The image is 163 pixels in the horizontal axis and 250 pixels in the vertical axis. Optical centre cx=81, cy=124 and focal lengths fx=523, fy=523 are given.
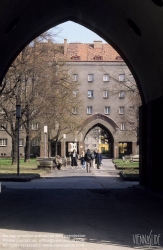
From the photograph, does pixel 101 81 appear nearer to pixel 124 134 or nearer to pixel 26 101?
pixel 124 134

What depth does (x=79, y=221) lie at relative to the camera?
10406 mm

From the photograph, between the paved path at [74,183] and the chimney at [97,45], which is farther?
the chimney at [97,45]

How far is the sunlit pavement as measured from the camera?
26.6 feet

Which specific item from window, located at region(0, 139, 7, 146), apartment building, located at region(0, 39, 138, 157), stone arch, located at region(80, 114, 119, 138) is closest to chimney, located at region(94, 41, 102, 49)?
apartment building, located at region(0, 39, 138, 157)

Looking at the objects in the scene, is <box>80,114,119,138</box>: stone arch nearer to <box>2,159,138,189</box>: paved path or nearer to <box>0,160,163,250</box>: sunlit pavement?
<box>2,159,138,189</box>: paved path

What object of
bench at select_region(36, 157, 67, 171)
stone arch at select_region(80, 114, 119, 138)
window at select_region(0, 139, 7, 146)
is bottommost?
bench at select_region(36, 157, 67, 171)

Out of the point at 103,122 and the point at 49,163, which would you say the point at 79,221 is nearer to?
the point at 49,163

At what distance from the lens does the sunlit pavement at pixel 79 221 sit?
8109 millimetres

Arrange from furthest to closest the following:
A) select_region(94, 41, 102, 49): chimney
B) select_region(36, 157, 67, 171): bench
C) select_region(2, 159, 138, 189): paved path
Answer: select_region(94, 41, 102, 49): chimney, select_region(36, 157, 67, 171): bench, select_region(2, 159, 138, 189): paved path

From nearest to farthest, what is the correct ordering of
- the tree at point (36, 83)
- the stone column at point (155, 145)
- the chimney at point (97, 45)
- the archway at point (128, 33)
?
the archway at point (128, 33)
the stone column at point (155, 145)
the tree at point (36, 83)
the chimney at point (97, 45)

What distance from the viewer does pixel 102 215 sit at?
1143 centimetres

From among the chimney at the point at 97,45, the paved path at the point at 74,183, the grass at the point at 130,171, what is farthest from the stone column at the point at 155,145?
the chimney at the point at 97,45

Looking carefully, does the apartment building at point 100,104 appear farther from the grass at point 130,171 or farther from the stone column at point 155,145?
the stone column at point 155,145

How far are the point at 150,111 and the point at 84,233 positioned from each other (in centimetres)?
1049
